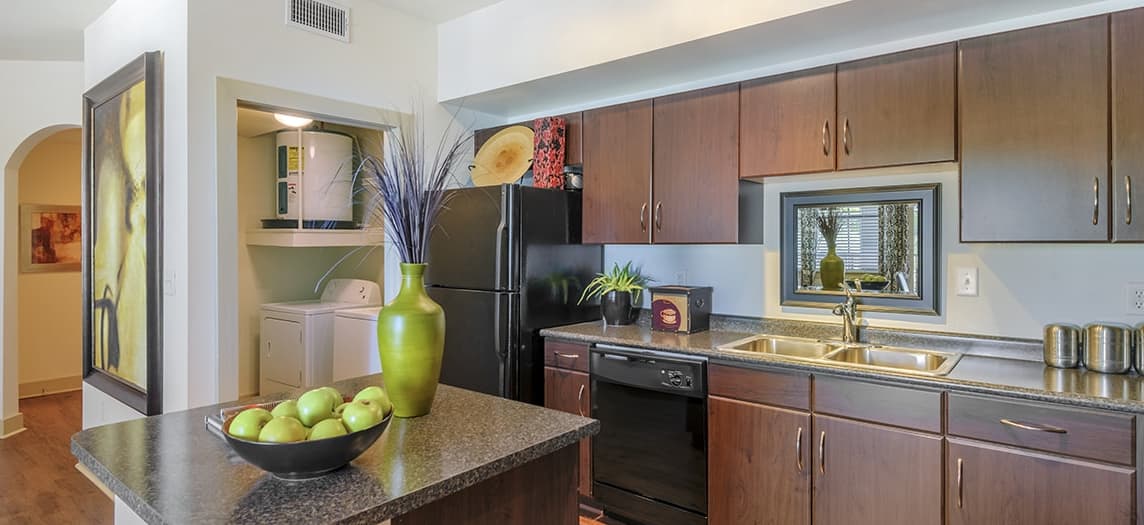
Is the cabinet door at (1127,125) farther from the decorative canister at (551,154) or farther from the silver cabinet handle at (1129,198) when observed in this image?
the decorative canister at (551,154)

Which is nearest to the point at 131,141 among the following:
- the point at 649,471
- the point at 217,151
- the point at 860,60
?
the point at 217,151

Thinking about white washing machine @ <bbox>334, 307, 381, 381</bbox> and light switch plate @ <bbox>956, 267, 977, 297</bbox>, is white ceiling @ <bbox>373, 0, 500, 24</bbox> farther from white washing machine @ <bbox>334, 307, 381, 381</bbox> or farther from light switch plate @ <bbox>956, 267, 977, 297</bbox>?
light switch plate @ <bbox>956, 267, 977, 297</bbox>

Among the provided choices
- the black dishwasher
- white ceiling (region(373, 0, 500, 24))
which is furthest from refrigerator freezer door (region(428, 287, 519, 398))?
white ceiling (region(373, 0, 500, 24))

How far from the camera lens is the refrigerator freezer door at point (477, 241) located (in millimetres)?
2992

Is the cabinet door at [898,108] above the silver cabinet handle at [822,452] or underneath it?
above

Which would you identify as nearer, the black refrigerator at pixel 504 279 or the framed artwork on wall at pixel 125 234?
the framed artwork on wall at pixel 125 234

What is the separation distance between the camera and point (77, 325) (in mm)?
5715

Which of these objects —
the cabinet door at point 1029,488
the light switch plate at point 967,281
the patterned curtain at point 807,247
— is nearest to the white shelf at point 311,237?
the patterned curtain at point 807,247

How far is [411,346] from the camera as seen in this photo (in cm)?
151

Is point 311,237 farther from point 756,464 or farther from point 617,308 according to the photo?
point 756,464

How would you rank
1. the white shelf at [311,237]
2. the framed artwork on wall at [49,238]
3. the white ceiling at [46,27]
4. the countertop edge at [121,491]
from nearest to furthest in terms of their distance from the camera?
the countertop edge at [121,491] → the white ceiling at [46,27] → the white shelf at [311,237] → the framed artwork on wall at [49,238]

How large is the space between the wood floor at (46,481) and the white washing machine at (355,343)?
1475 millimetres

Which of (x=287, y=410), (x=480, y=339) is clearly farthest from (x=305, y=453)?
(x=480, y=339)

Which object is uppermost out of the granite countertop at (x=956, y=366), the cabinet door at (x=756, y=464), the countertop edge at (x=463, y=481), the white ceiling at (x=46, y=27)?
the white ceiling at (x=46, y=27)
